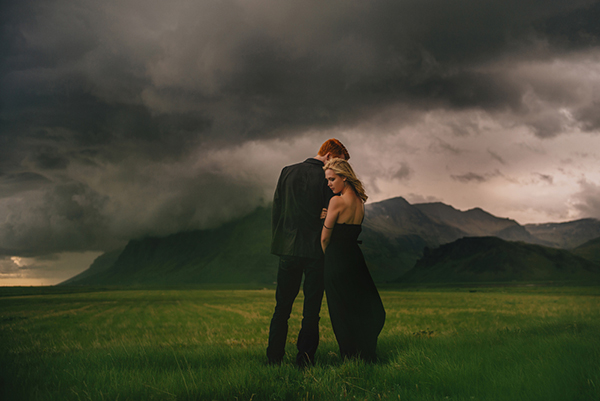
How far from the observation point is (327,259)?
561 cm

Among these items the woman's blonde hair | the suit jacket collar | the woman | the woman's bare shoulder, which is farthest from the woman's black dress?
the suit jacket collar

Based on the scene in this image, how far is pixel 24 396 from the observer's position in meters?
3.84

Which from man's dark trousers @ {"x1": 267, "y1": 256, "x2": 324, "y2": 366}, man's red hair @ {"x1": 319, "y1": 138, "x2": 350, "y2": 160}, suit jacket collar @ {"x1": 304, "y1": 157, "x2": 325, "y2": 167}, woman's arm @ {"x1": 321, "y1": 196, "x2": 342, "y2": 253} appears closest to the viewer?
woman's arm @ {"x1": 321, "y1": 196, "x2": 342, "y2": 253}

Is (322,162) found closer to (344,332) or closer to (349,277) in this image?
(349,277)

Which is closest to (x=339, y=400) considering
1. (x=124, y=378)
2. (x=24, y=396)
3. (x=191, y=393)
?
(x=191, y=393)

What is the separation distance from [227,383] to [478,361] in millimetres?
3273

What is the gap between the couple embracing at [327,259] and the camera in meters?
5.49

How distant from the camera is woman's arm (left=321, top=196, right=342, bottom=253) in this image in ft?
17.8

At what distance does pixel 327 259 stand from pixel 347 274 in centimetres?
38

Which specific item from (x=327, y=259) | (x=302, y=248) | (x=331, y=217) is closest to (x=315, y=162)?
(x=331, y=217)

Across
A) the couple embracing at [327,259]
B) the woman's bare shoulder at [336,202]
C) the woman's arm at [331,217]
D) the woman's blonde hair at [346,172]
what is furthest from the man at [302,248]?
the woman's bare shoulder at [336,202]

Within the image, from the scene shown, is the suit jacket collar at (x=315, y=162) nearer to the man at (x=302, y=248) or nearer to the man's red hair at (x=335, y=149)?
the man at (x=302, y=248)

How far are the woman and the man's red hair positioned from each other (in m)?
0.40

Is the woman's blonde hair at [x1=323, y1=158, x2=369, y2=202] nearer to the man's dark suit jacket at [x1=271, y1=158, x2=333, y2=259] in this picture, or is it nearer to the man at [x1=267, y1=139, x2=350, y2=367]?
the man at [x1=267, y1=139, x2=350, y2=367]
